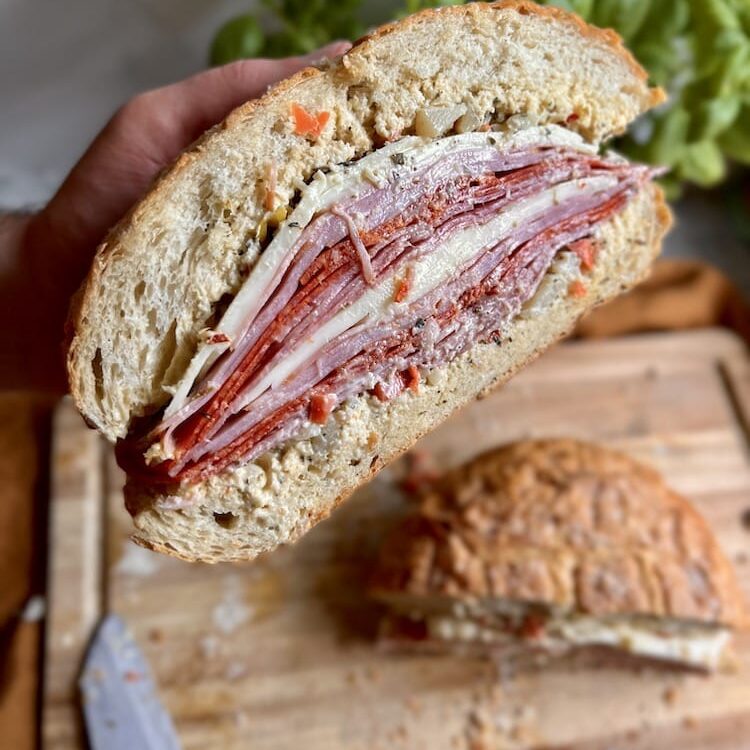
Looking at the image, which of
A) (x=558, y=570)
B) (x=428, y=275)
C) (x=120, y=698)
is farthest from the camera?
(x=558, y=570)

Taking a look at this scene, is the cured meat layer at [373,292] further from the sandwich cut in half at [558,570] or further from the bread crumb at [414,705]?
the bread crumb at [414,705]

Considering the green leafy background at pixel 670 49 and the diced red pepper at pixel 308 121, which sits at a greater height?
the diced red pepper at pixel 308 121

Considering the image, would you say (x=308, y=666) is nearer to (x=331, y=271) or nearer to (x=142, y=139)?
(x=331, y=271)

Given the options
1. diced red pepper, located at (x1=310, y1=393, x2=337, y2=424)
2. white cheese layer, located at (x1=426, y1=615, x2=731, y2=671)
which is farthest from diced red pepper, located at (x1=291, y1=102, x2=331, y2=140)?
white cheese layer, located at (x1=426, y1=615, x2=731, y2=671)

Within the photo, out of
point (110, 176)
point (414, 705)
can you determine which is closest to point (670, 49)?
point (110, 176)

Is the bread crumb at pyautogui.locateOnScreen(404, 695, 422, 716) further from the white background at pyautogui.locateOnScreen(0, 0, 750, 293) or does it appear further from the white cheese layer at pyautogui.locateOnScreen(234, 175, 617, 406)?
the white background at pyautogui.locateOnScreen(0, 0, 750, 293)

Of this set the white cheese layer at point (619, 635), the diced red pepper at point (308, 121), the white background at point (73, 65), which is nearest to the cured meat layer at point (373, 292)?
the diced red pepper at point (308, 121)

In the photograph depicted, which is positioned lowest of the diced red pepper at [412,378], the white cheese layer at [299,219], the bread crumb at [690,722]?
Result: the bread crumb at [690,722]

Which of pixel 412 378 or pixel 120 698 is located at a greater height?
pixel 412 378
